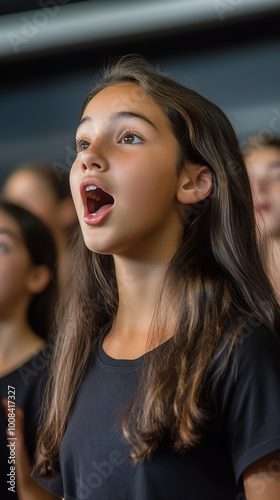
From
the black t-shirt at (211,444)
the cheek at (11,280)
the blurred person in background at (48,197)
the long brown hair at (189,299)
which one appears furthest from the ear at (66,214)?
the black t-shirt at (211,444)

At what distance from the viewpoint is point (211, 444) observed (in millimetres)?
743

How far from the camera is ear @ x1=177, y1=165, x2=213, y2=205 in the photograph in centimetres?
85

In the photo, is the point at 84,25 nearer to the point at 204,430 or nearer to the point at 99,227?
the point at 99,227

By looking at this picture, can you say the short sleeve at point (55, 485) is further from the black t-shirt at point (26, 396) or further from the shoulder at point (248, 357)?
the shoulder at point (248, 357)

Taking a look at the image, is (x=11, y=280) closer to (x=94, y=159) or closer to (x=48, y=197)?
(x=48, y=197)

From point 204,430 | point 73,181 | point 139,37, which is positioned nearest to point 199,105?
point 73,181

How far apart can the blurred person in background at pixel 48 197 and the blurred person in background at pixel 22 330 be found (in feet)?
0.06

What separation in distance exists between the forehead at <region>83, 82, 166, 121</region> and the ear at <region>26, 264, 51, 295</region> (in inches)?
15.6

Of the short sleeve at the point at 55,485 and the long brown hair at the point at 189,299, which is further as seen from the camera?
the short sleeve at the point at 55,485

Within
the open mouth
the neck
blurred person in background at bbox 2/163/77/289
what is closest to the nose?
the open mouth

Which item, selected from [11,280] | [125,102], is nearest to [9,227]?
[11,280]

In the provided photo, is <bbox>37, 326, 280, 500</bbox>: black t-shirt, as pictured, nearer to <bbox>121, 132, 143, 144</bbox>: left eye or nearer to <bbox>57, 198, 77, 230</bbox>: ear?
<bbox>121, 132, 143, 144</bbox>: left eye

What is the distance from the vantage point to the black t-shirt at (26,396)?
1081 millimetres

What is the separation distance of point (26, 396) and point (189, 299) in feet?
1.46
